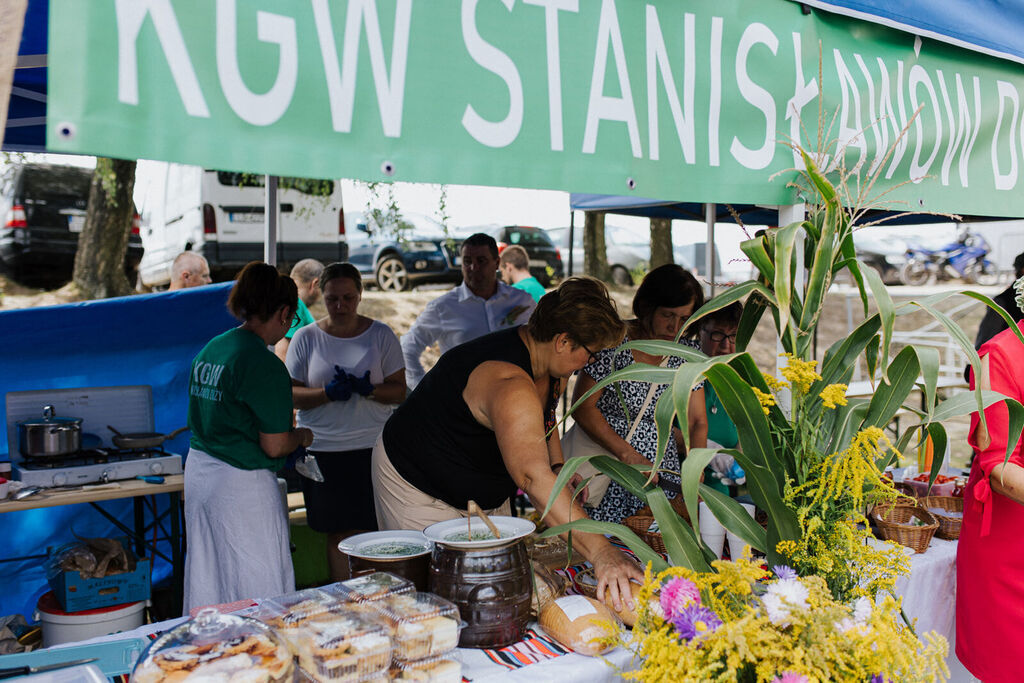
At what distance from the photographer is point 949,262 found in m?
15.6

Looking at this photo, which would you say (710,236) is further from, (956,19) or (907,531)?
(907,531)

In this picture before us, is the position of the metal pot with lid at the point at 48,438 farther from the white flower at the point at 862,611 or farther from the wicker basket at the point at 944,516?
the wicker basket at the point at 944,516

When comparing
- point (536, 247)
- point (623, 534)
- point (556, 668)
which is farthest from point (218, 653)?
point (536, 247)

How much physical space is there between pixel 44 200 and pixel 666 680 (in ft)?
37.4

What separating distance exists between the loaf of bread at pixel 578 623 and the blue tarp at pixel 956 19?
160cm

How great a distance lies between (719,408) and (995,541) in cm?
162

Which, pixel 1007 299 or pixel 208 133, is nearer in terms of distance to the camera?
pixel 208 133

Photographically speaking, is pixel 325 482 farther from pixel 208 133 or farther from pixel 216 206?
pixel 216 206

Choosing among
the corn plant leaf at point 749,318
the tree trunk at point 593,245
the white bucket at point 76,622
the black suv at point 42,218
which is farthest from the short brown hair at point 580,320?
the black suv at point 42,218

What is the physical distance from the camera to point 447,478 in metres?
2.23

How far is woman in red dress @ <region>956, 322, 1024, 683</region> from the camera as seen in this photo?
1.99 meters

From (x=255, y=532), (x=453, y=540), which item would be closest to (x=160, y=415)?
(x=255, y=532)

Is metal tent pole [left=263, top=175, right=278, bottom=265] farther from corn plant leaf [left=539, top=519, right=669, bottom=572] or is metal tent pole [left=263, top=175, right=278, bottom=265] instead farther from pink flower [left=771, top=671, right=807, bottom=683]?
pink flower [left=771, top=671, right=807, bottom=683]

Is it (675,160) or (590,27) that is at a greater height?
(590,27)
